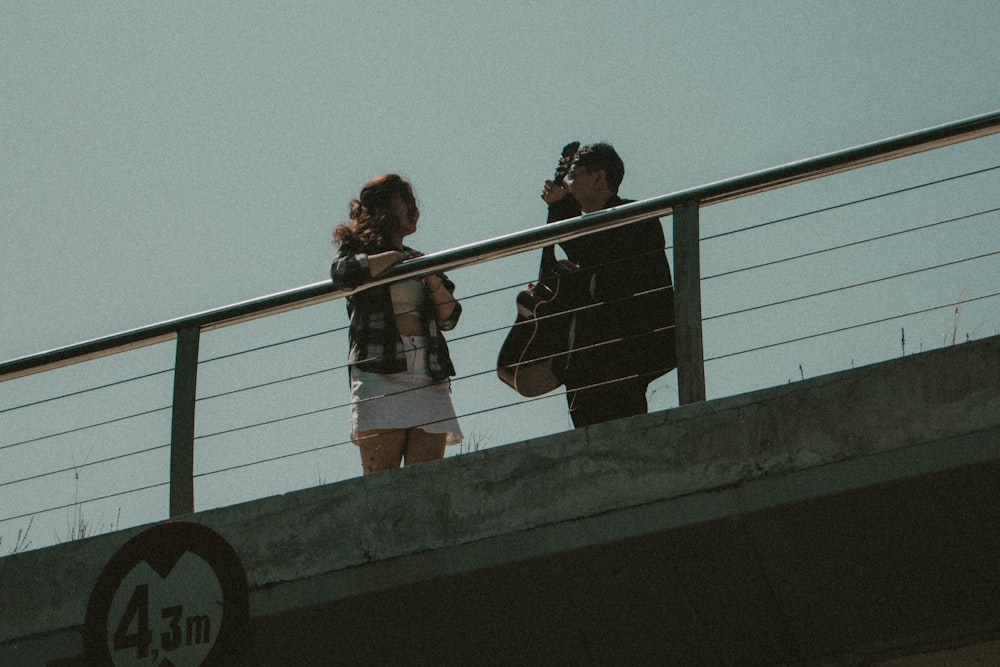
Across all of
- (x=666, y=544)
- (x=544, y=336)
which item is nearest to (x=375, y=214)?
(x=544, y=336)

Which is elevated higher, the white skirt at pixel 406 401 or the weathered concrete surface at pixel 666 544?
the white skirt at pixel 406 401

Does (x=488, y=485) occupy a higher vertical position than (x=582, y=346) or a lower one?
lower

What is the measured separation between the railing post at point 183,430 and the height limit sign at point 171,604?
5.00 feet

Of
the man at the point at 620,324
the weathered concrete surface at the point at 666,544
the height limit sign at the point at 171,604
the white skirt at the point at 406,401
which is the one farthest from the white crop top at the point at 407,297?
the height limit sign at the point at 171,604

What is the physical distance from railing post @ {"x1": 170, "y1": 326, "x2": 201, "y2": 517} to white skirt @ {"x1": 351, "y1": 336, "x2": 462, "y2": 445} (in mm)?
652

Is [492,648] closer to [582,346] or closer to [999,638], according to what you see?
[582,346]

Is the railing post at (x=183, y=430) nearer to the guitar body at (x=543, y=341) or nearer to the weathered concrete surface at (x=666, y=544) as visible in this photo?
the weathered concrete surface at (x=666, y=544)

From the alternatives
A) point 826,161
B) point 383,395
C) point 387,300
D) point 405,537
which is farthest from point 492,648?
point 826,161

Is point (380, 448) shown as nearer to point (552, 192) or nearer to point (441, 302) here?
point (441, 302)

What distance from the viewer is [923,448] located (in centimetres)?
396

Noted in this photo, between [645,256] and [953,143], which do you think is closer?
[953,143]

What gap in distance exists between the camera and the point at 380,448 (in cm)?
504

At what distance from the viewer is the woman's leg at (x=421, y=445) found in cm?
509

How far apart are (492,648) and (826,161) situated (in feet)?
7.55
